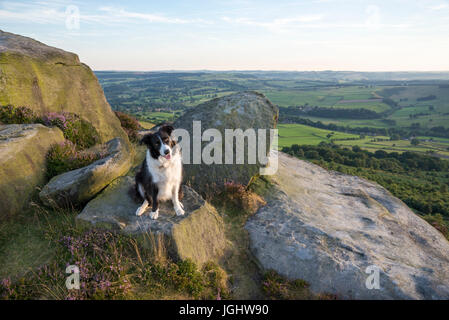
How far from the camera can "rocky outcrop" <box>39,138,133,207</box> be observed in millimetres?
7086

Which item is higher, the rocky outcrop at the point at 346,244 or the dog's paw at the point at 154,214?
the dog's paw at the point at 154,214

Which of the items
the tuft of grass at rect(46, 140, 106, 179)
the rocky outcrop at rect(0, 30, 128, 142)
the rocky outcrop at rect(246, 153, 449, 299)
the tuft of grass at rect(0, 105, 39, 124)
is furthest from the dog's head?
the rocky outcrop at rect(0, 30, 128, 142)

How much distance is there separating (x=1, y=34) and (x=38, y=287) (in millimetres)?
12334

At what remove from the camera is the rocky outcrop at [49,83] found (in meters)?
9.28

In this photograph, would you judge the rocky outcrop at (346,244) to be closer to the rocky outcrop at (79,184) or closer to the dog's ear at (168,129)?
the dog's ear at (168,129)

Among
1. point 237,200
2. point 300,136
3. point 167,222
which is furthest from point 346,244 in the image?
point 300,136

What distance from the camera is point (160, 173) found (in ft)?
21.0

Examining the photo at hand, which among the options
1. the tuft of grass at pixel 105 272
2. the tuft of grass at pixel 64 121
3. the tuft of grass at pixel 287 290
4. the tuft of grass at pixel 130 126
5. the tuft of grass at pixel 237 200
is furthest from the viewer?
the tuft of grass at pixel 130 126

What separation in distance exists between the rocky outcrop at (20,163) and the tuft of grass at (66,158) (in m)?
0.20

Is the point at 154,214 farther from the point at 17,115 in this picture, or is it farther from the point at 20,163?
the point at 17,115

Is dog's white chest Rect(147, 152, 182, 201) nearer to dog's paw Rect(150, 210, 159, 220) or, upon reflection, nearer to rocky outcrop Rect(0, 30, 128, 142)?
dog's paw Rect(150, 210, 159, 220)

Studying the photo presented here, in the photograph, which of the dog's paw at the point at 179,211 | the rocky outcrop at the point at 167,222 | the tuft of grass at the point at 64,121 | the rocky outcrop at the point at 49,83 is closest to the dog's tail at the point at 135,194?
the rocky outcrop at the point at 167,222
